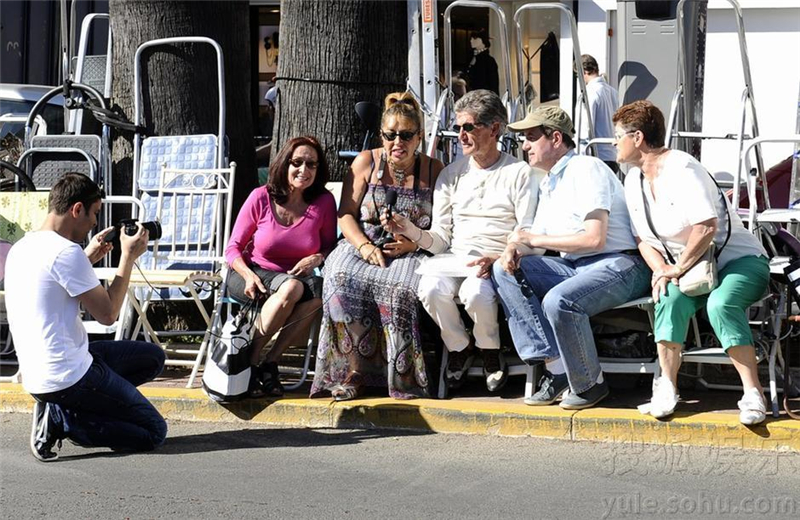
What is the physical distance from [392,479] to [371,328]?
4.53 feet

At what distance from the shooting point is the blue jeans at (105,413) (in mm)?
5898

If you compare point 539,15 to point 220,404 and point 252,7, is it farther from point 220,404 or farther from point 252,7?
point 220,404

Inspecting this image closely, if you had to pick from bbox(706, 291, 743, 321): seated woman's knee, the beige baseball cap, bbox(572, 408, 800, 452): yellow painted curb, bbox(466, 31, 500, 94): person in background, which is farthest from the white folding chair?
bbox(466, 31, 500, 94): person in background

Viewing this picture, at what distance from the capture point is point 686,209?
20.2 feet

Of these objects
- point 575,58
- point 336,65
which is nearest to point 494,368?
point 575,58

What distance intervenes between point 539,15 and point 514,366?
24.9 feet

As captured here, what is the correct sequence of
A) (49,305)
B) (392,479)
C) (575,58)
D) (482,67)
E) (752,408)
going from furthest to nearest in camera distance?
(482,67) → (575,58) → (752,408) → (49,305) → (392,479)

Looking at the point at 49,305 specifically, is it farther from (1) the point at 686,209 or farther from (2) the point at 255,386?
(1) the point at 686,209

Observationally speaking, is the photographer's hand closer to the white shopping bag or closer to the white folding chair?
the white shopping bag

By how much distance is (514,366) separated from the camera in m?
6.75

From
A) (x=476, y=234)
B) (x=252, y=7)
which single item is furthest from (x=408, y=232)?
(x=252, y=7)

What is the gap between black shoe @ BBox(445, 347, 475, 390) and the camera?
6.84m

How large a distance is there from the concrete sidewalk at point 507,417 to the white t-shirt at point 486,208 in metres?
0.84

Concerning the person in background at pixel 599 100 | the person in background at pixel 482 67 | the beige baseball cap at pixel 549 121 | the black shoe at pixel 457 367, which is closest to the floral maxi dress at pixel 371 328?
the black shoe at pixel 457 367
